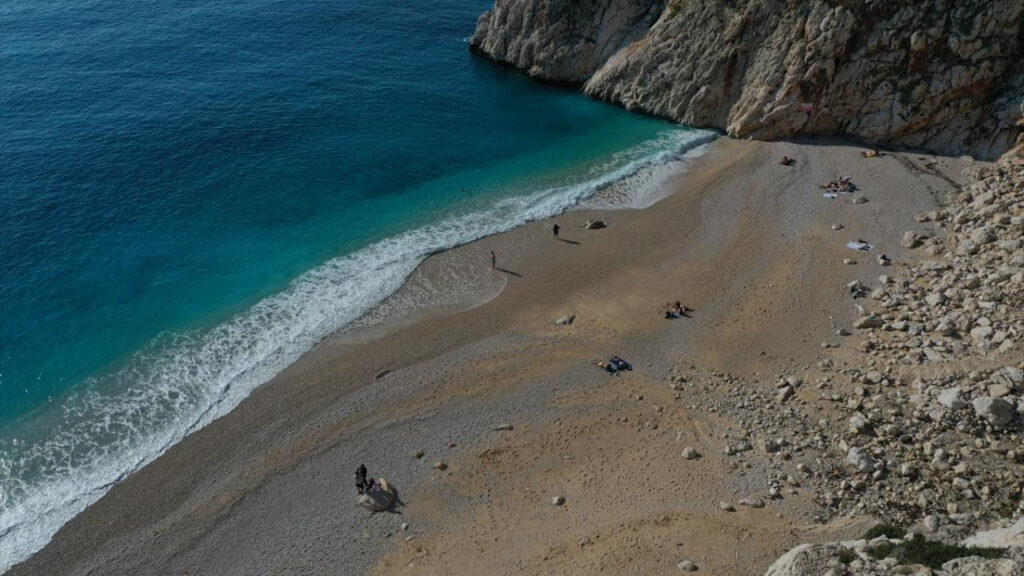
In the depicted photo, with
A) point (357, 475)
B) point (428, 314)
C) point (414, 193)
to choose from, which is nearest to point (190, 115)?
point (414, 193)

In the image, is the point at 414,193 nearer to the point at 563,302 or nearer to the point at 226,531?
the point at 563,302

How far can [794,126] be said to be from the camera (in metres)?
57.4

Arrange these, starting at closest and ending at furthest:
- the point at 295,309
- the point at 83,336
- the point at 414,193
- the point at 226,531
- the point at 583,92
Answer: the point at 226,531 → the point at 83,336 → the point at 295,309 → the point at 414,193 → the point at 583,92

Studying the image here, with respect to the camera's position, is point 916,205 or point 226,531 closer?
point 226,531

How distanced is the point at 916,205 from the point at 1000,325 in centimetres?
1716

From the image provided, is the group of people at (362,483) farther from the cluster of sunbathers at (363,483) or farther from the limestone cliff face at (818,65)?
the limestone cliff face at (818,65)

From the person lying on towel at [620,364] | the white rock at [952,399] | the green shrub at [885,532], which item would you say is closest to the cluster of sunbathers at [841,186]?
the white rock at [952,399]

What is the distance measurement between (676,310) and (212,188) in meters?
38.8

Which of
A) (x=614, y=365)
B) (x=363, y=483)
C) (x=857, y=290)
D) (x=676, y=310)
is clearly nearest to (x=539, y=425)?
(x=614, y=365)

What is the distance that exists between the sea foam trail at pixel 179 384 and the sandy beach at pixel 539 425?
4.47 ft

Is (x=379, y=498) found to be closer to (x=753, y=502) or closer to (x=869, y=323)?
(x=753, y=502)

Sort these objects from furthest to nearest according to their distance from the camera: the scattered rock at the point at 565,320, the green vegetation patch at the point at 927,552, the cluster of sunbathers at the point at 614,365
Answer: the scattered rock at the point at 565,320, the cluster of sunbathers at the point at 614,365, the green vegetation patch at the point at 927,552

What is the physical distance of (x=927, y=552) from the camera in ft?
73.0

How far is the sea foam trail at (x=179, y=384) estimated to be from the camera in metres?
31.9
